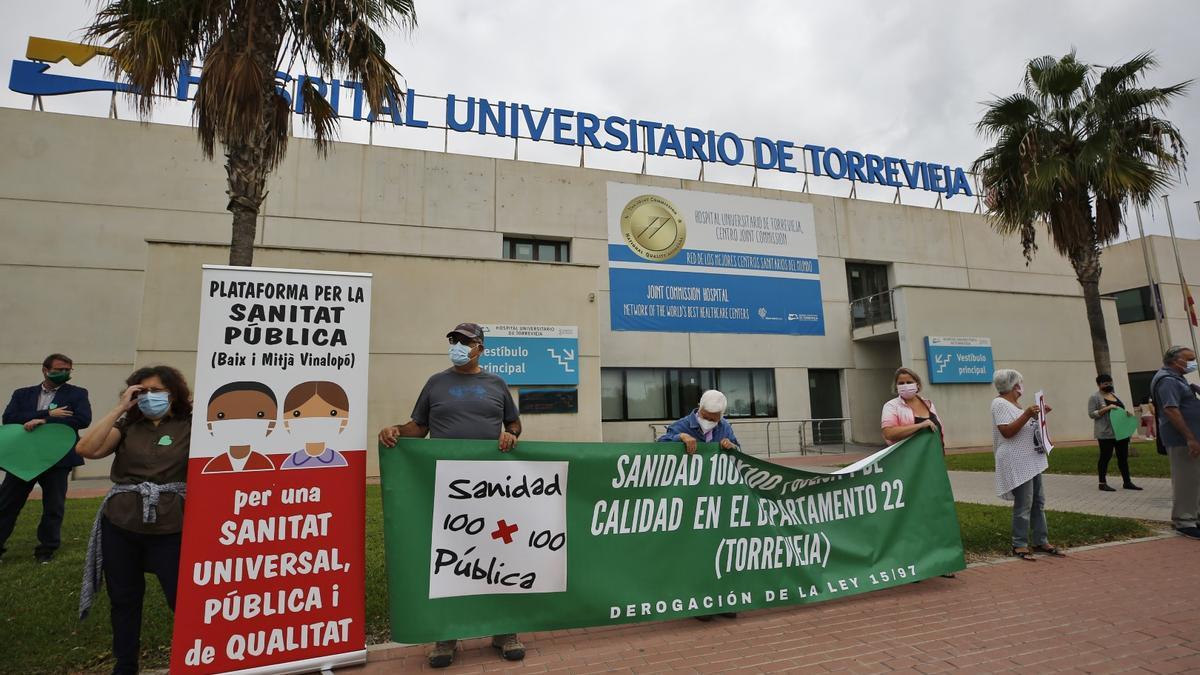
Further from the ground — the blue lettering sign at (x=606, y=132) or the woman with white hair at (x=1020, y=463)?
the blue lettering sign at (x=606, y=132)

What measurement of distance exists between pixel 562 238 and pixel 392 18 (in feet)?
35.0

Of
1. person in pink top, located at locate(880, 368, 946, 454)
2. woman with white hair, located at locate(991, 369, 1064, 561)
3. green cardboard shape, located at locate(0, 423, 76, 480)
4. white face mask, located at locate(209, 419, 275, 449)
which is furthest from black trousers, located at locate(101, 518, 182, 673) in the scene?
woman with white hair, located at locate(991, 369, 1064, 561)

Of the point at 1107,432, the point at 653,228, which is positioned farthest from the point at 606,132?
the point at 1107,432

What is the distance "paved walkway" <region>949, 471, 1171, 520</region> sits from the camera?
26.4 feet

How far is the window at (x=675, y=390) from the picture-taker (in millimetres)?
18719

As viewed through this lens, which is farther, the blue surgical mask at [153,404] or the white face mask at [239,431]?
the white face mask at [239,431]

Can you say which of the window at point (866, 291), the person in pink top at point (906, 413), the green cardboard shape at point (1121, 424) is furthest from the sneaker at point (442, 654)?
the window at point (866, 291)

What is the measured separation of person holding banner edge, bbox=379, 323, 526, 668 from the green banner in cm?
23

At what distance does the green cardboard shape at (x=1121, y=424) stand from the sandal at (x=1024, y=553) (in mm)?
5265

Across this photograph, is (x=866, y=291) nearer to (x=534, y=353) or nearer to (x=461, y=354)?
(x=534, y=353)

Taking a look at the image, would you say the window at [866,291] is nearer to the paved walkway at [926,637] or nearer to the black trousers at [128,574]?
the paved walkway at [926,637]

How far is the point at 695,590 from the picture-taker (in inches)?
169

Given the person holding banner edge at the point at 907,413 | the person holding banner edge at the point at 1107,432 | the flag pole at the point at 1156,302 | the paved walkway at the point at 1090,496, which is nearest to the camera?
the person holding banner edge at the point at 907,413

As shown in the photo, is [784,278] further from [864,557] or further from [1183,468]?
[864,557]
